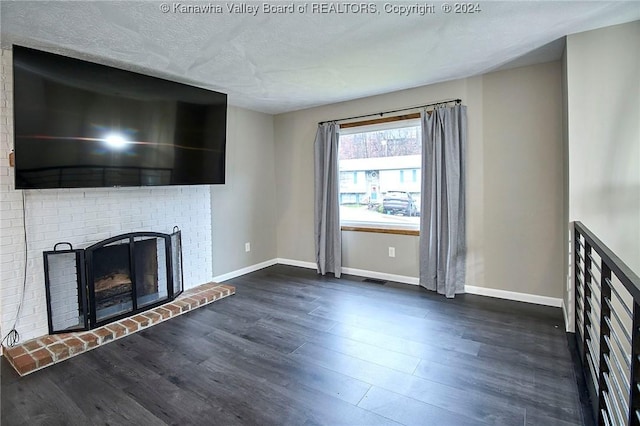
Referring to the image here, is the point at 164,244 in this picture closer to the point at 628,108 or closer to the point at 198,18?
the point at 198,18

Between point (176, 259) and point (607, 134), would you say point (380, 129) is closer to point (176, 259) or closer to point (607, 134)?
point (607, 134)

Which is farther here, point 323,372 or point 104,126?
point 104,126

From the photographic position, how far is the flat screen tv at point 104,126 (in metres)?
2.38

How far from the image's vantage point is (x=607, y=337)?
160 centimetres

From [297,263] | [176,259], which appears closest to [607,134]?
[297,263]

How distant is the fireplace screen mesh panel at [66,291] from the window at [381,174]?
9.94 ft

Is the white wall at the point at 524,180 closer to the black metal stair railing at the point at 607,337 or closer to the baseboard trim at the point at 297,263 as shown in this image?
the black metal stair railing at the point at 607,337

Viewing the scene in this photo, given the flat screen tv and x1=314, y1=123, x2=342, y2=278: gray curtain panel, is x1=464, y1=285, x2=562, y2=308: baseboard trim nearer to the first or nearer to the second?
x1=314, y1=123, x2=342, y2=278: gray curtain panel

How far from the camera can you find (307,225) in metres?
4.94

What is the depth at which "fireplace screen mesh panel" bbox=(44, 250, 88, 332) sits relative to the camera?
2.77 m

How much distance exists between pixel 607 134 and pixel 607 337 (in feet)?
5.29

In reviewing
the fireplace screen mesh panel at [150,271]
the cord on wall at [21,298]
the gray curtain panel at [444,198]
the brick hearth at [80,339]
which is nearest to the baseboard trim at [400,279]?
the gray curtain panel at [444,198]

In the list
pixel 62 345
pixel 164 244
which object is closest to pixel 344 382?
pixel 62 345

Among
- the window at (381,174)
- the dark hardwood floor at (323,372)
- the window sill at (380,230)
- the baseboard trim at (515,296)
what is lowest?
the dark hardwood floor at (323,372)
